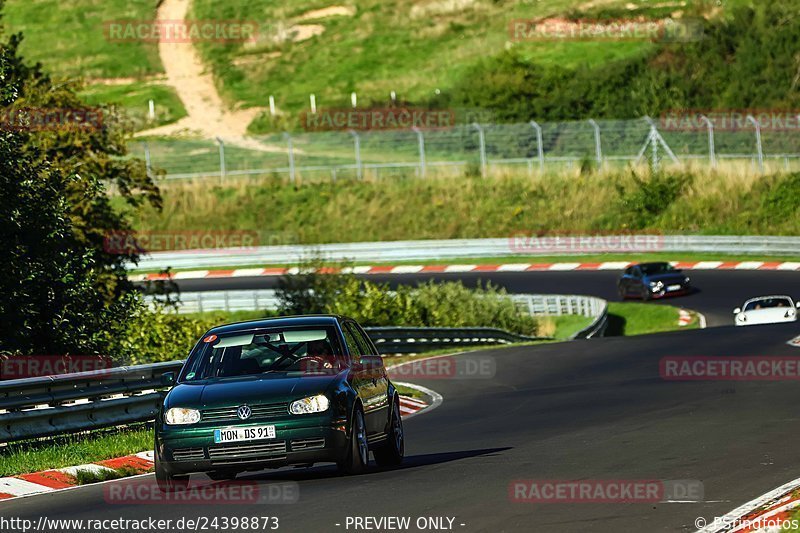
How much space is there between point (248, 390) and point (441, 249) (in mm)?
43511

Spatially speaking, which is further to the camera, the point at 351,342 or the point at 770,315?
the point at 770,315

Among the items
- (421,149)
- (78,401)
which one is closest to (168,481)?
(78,401)

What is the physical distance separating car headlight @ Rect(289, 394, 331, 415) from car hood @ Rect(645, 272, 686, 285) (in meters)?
33.1

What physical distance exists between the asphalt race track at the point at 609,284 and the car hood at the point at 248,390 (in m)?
28.9

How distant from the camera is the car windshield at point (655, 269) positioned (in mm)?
44438

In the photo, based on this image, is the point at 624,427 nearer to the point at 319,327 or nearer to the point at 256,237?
the point at 319,327

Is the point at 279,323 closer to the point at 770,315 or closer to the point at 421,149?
the point at 770,315

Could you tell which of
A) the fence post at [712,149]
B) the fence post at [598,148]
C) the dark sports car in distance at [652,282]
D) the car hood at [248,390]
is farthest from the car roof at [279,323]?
the fence post at [598,148]

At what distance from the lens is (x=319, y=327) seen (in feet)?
41.8

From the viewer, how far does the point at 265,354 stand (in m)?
12.7

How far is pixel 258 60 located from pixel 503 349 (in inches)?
2784

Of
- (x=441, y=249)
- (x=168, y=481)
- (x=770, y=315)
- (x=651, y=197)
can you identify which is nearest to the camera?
(x=168, y=481)

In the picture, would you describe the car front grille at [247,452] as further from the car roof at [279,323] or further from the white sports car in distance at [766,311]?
the white sports car in distance at [766,311]

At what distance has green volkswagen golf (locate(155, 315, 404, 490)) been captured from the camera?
11.5m
